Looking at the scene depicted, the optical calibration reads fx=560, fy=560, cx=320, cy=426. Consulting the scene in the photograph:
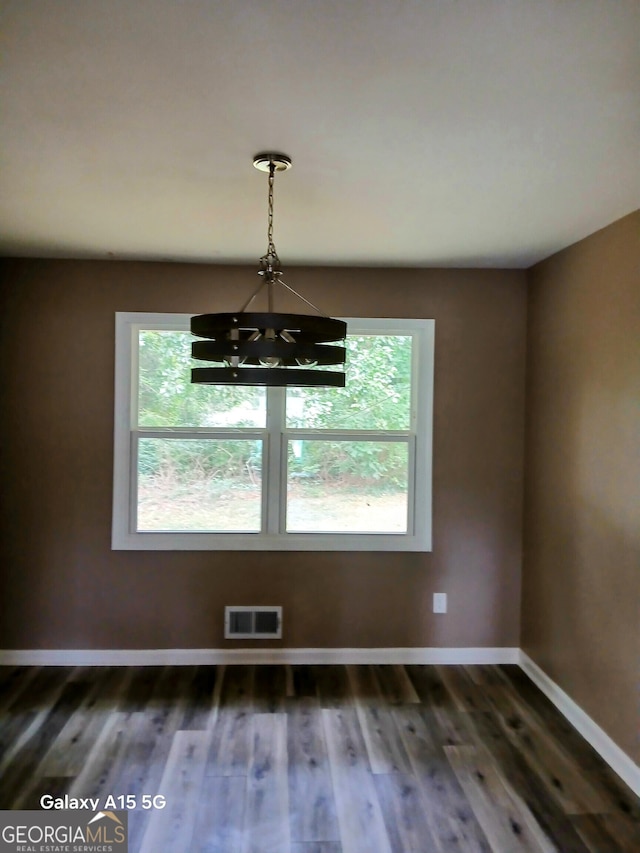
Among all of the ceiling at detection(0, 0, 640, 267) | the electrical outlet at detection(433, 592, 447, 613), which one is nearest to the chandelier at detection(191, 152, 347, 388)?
→ the ceiling at detection(0, 0, 640, 267)

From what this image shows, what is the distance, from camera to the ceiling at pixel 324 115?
48.9 inches

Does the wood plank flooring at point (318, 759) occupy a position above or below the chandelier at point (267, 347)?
below

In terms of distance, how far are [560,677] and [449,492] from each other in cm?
117

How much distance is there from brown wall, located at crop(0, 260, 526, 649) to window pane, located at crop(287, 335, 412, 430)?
19cm

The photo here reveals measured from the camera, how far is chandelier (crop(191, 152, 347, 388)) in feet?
4.67

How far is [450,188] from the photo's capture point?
218cm

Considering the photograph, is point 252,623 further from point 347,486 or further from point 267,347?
point 267,347

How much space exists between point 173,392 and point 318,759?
2.15 meters

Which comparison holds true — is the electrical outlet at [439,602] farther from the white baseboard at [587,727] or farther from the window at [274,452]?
the white baseboard at [587,727]

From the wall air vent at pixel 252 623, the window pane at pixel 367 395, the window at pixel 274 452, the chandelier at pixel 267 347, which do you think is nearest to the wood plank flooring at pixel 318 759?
the wall air vent at pixel 252 623

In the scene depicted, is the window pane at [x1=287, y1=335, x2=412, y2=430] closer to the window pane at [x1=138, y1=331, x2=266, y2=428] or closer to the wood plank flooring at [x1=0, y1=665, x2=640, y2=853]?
the window pane at [x1=138, y1=331, x2=266, y2=428]

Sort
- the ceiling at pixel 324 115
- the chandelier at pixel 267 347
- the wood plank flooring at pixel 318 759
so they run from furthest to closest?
the wood plank flooring at pixel 318 759 → the chandelier at pixel 267 347 → the ceiling at pixel 324 115

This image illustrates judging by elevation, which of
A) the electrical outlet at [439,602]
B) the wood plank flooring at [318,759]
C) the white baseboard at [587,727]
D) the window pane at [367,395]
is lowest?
the wood plank flooring at [318,759]

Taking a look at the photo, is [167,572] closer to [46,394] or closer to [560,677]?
[46,394]
